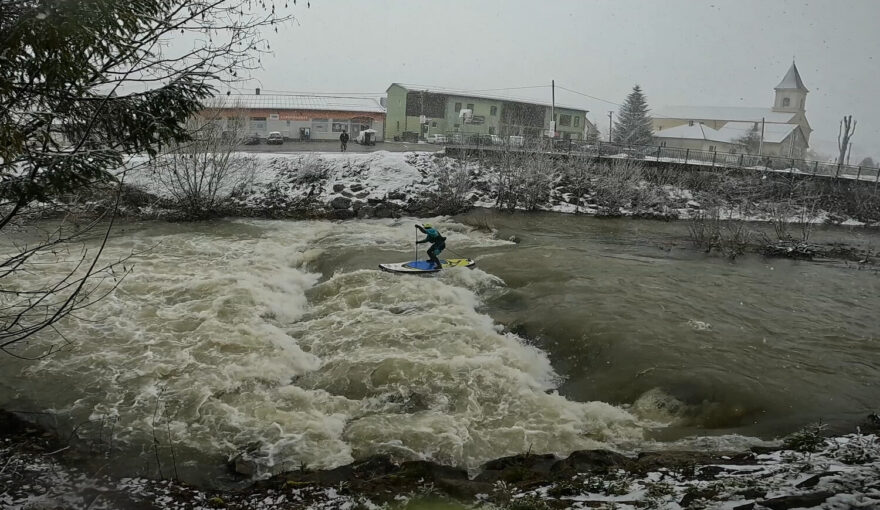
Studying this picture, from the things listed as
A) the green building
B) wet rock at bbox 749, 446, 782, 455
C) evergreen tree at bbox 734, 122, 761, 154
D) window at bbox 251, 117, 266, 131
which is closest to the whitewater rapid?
wet rock at bbox 749, 446, 782, 455

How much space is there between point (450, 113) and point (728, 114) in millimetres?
50577

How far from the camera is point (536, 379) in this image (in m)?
9.62

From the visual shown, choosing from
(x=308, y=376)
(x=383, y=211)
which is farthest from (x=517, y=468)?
(x=383, y=211)

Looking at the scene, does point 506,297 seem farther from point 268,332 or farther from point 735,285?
point 735,285

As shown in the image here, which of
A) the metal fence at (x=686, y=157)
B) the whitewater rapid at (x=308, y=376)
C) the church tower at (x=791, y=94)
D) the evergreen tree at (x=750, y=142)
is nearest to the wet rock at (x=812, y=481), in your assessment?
the whitewater rapid at (x=308, y=376)

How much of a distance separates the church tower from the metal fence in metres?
55.8

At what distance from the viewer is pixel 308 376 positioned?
9469 mm

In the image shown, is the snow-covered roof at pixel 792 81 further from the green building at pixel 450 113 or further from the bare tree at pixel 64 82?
the bare tree at pixel 64 82

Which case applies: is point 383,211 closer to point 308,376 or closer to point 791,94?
point 308,376

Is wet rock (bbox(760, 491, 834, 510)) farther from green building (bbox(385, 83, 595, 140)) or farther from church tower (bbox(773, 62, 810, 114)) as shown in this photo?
church tower (bbox(773, 62, 810, 114))

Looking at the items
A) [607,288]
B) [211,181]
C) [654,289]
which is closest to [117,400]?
[607,288]

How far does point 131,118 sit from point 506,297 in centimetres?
985

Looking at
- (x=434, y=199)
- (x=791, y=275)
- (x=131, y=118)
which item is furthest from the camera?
(x=434, y=199)

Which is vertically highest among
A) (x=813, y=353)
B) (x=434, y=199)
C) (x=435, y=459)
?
(x=434, y=199)
